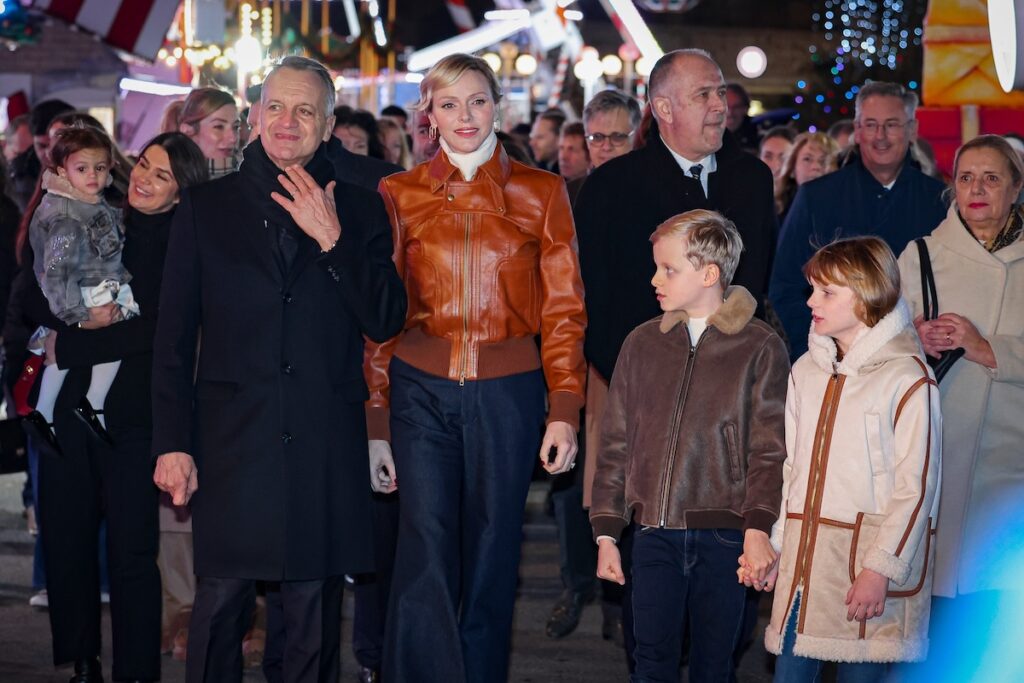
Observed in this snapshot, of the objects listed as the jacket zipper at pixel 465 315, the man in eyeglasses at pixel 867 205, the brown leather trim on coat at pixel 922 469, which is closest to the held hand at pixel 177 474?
the jacket zipper at pixel 465 315

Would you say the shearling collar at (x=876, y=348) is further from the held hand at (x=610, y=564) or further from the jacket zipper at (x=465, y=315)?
the jacket zipper at (x=465, y=315)

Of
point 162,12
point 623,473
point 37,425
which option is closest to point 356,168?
point 37,425

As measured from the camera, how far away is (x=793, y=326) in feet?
22.9

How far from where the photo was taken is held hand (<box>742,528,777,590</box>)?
461cm

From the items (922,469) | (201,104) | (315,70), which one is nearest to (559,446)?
(922,469)

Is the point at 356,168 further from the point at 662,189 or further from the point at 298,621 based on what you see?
the point at 298,621

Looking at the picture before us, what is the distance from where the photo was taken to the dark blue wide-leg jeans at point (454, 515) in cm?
507

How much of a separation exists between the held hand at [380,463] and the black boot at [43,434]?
4.96 ft

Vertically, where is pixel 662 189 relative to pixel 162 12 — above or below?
below

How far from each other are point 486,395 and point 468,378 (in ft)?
0.28

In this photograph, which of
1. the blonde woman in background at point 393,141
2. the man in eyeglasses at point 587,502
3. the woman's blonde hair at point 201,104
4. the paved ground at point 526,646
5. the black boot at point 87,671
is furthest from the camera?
the blonde woman in background at point 393,141

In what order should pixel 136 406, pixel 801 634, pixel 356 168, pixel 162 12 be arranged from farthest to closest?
pixel 162 12 → pixel 356 168 → pixel 136 406 → pixel 801 634

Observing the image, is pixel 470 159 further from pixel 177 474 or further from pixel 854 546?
pixel 854 546

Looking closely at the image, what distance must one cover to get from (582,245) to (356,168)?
1299mm
